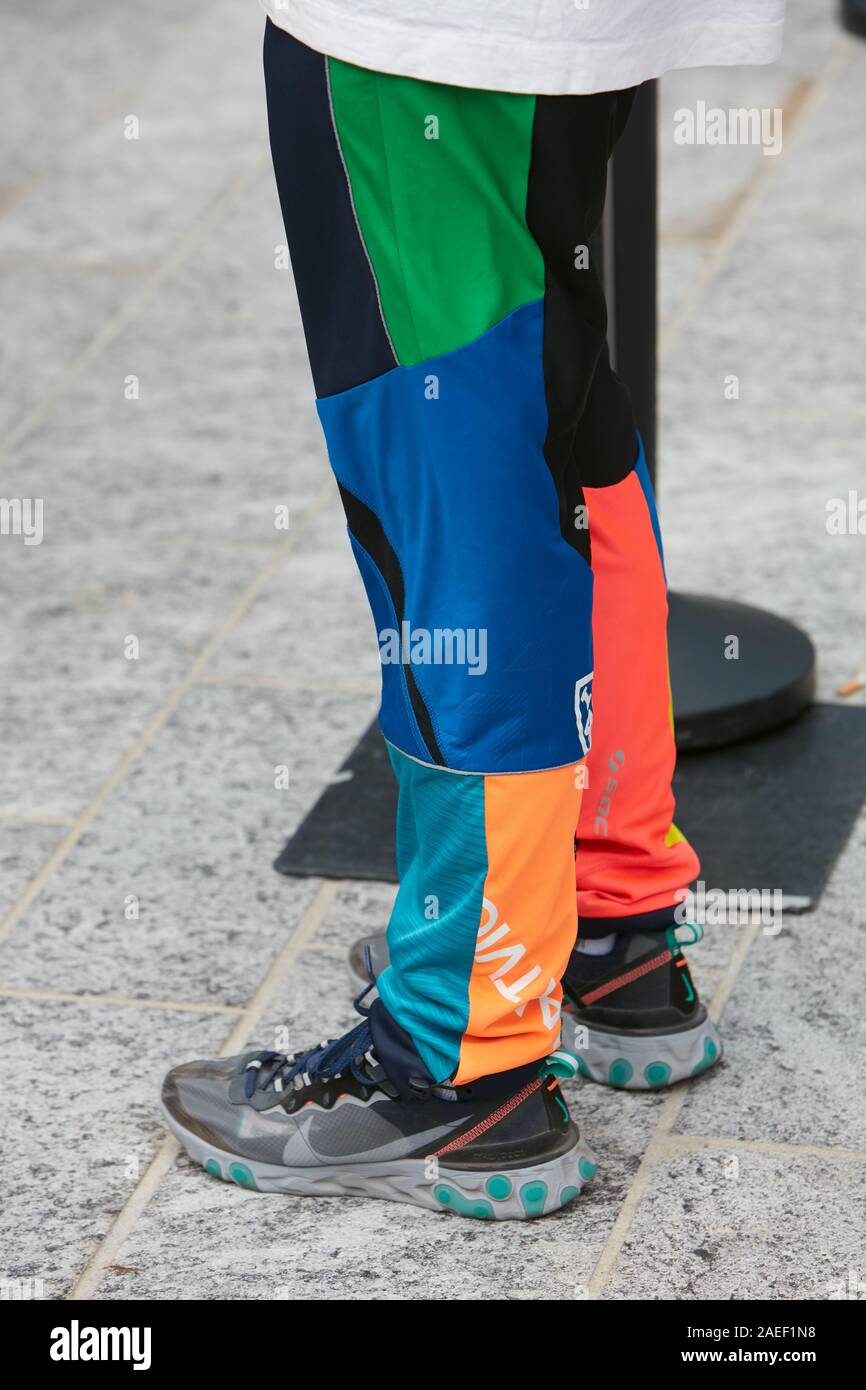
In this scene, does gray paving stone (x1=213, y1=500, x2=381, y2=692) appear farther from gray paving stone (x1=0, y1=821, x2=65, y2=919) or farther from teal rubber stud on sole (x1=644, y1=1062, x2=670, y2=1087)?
teal rubber stud on sole (x1=644, y1=1062, x2=670, y2=1087)

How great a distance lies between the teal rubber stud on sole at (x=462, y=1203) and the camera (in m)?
2.05

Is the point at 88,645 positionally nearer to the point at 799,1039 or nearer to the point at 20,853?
the point at 20,853

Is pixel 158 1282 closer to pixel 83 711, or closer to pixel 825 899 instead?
pixel 825 899

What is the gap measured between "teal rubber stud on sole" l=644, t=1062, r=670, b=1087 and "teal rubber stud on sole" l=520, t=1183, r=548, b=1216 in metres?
0.24

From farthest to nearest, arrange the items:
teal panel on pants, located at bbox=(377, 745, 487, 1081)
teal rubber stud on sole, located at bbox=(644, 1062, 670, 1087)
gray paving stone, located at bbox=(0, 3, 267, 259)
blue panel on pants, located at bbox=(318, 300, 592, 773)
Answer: gray paving stone, located at bbox=(0, 3, 267, 259) < teal rubber stud on sole, located at bbox=(644, 1062, 670, 1087) < teal panel on pants, located at bbox=(377, 745, 487, 1081) < blue panel on pants, located at bbox=(318, 300, 592, 773)

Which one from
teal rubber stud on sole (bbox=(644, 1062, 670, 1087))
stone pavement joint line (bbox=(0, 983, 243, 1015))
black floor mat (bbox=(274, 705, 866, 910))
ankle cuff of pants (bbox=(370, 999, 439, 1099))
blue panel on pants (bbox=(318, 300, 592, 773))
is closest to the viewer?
blue panel on pants (bbox=(318, 300, 592, 773))

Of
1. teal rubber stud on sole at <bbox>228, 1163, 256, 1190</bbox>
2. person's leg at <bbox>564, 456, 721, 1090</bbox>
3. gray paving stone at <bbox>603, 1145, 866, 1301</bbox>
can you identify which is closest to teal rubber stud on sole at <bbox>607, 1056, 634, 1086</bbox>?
person's leg at <bbox>564, 456, 721, 1090</bbox>

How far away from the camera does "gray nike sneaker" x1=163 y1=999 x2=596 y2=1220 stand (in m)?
2.04

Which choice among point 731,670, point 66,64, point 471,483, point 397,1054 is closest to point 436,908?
point 397,1054

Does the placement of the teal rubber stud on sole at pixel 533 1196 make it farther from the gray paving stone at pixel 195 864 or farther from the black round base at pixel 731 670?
the black round base at pixel 731 670

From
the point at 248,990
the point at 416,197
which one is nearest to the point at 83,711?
the point at 248,990

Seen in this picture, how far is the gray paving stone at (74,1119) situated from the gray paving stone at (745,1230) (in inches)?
20.3

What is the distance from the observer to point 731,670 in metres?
2.91

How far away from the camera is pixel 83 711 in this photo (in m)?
3.07
